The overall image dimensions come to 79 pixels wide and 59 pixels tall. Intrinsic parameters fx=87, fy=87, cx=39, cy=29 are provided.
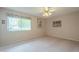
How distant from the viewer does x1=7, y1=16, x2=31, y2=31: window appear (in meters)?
1.85

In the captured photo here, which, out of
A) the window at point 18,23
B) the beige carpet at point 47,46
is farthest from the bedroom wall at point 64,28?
the window at point 18,23

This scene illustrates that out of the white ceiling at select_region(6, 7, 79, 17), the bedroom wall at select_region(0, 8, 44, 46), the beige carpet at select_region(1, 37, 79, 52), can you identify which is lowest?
the beige carpet at select_region(1, 37, 79, 52)

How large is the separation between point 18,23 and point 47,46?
2.69 ft

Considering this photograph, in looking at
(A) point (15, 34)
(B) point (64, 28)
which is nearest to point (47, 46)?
(B) point (64, 28)

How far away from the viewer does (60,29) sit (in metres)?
2.05

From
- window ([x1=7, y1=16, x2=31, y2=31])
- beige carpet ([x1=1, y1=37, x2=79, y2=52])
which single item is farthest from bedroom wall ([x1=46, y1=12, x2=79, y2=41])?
window ([x1=7, y1=16, x2=31, y2=31])

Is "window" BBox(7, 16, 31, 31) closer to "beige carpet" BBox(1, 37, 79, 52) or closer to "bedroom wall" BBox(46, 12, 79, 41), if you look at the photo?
"beige carpet" BBox(1, 37, 79, 52)

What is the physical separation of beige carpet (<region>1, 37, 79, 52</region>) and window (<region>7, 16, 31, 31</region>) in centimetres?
35

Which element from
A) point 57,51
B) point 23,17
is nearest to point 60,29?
point 57,51

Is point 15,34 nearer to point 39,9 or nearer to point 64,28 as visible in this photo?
point 39,9
